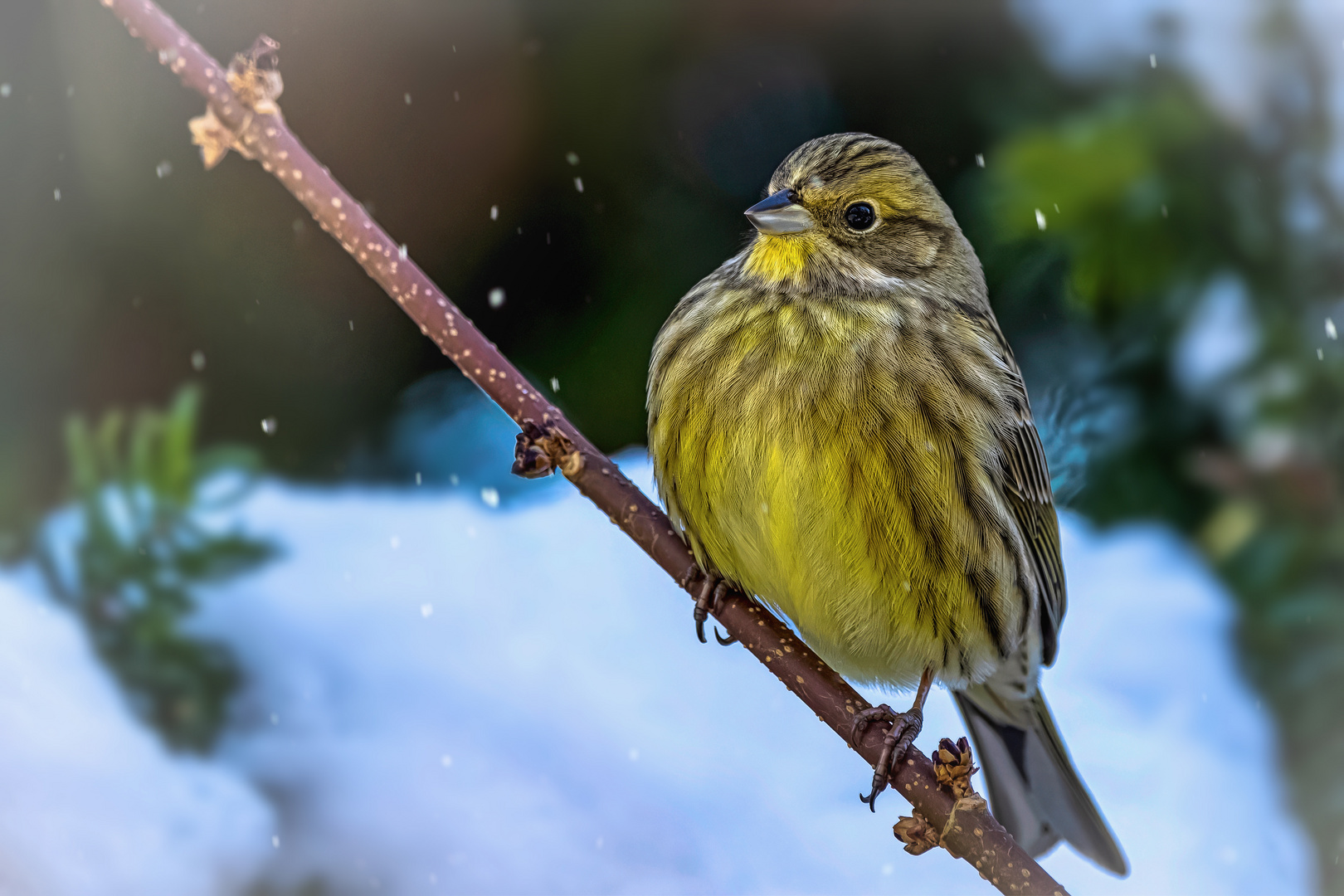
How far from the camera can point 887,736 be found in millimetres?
979

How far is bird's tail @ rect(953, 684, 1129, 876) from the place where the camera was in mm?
1258

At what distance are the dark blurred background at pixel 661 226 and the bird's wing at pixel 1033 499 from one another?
15 centimetres

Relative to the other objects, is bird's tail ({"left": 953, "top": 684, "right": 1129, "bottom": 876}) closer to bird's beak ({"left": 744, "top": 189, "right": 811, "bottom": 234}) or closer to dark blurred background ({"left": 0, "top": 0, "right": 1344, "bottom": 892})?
dark blurred background ({"left": 0, "top": 0, "right": 1344, "bottom": 892})

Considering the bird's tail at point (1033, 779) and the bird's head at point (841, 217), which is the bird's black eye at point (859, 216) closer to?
the bird's head at point (841, 217)

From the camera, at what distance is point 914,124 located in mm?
1287

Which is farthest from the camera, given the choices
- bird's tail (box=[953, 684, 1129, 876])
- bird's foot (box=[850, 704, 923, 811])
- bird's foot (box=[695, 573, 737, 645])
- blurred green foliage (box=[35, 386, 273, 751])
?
blurred green foliage (box=[35, 386, 273, 751])

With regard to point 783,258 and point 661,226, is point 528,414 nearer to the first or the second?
point 783,258

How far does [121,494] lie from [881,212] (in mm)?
1017

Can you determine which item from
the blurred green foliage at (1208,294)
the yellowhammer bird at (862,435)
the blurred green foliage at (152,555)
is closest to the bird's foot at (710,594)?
the yellowhammer bird at (862,435)

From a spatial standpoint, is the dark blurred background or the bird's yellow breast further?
the dark blurred background

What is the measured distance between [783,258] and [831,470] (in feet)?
0.80

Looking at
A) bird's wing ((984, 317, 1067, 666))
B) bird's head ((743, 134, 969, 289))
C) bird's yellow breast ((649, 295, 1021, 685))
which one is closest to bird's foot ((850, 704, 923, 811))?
bird's yellow breast ((649, 295, 1021, 685))

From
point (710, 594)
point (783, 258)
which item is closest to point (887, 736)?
point (710, 594)

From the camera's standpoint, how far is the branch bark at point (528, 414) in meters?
0.74
